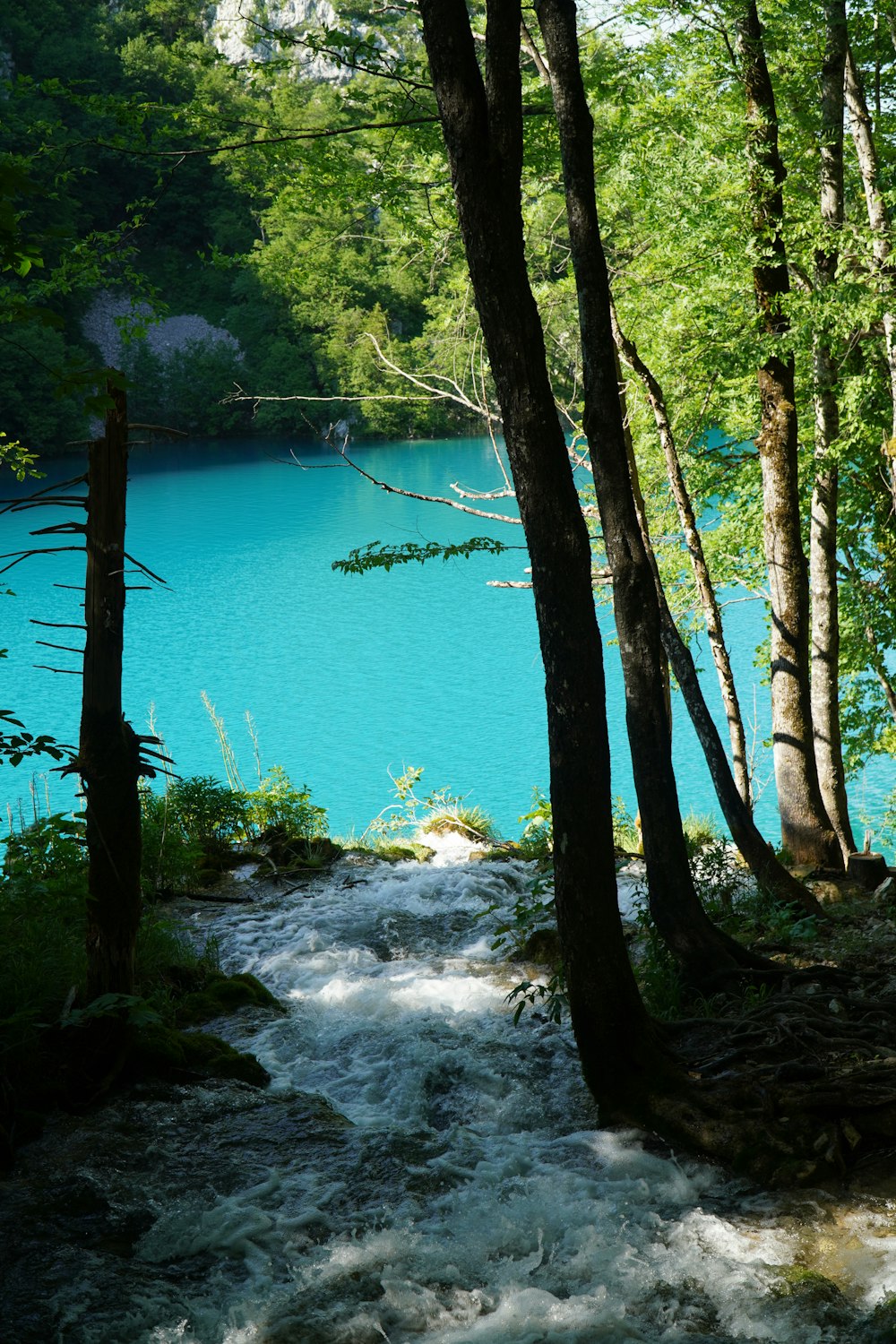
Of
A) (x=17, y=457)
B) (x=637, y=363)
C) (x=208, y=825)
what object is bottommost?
(x=208, y=825)

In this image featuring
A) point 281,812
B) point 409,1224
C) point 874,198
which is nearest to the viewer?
point 409,1224

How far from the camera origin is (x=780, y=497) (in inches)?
330

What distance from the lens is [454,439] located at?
50.8 m

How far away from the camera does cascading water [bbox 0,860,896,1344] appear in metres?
3.09

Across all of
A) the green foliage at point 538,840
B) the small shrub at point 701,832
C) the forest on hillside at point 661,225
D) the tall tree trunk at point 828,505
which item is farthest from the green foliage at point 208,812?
the tall tree trunk at point 828,505

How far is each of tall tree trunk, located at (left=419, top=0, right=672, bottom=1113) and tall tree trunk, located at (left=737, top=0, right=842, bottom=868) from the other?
441 cm

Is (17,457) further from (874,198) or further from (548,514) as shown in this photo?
(874,198)

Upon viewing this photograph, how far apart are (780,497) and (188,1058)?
619cm

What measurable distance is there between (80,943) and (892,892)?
529 centimetres

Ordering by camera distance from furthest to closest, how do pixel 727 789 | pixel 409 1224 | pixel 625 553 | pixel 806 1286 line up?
pixel 727 789 < pixel 625 553 < pixel 409 1224 < pixel 806 1286

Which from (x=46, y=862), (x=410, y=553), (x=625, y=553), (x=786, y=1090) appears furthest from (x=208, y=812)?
(x=786, y=1090)

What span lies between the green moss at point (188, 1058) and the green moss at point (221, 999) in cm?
58

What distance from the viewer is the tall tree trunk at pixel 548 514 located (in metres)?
3.88

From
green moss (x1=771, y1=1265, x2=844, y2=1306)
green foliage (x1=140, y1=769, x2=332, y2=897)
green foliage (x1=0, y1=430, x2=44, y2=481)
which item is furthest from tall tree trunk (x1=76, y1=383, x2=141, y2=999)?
green foliage (x1=140, y1=769, x2=332, y2=897)
